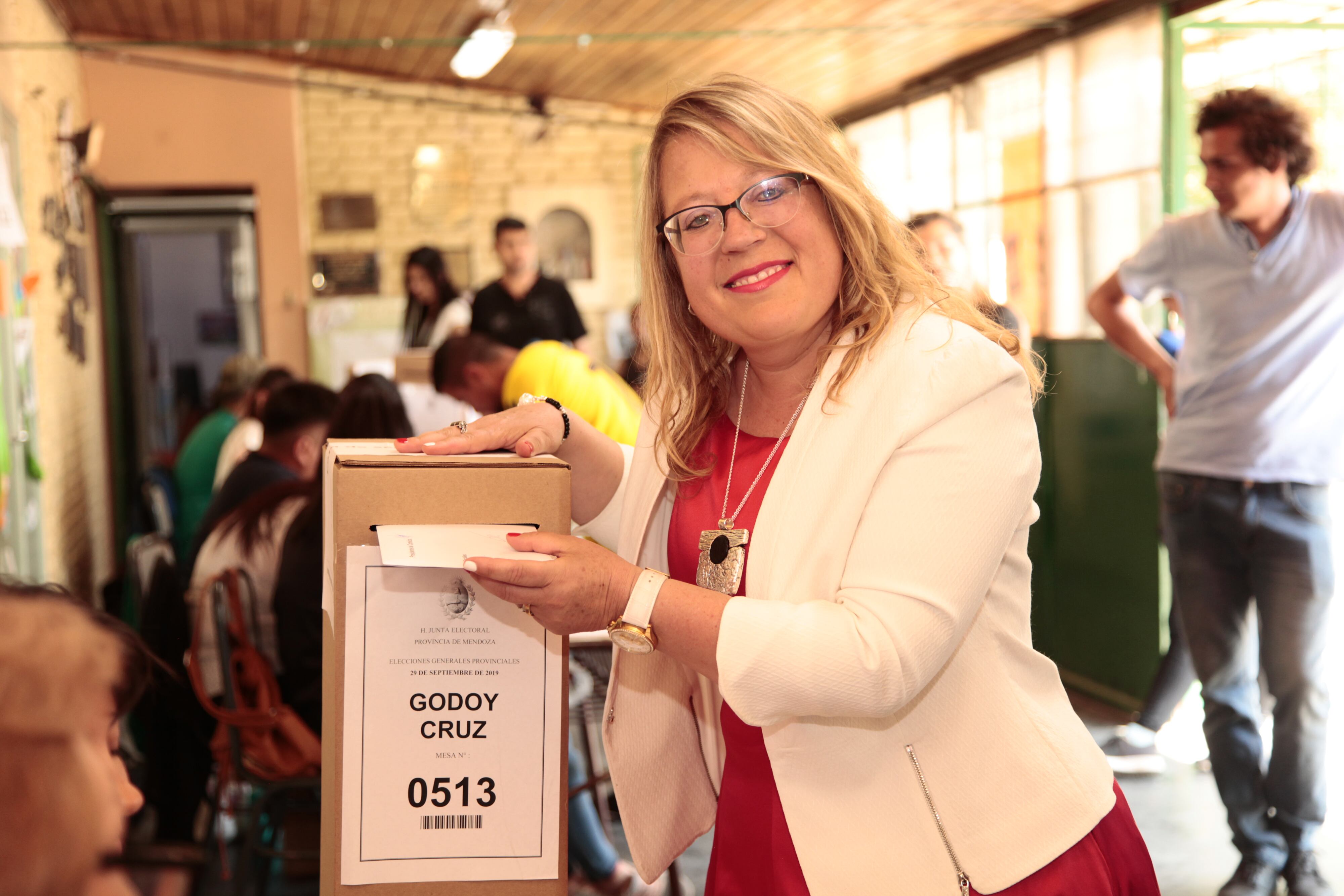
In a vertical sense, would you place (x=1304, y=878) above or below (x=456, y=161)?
below

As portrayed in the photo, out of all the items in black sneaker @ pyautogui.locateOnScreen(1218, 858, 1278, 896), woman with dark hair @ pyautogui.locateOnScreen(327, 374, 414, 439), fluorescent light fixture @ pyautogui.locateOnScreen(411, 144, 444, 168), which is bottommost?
black sneaker @ pyautogui.locateOnScreen(1218, 858, 1278, 896)

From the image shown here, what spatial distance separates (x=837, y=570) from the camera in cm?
113

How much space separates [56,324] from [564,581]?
495 centimetres

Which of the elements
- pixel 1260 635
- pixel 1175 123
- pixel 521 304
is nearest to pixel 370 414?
pixel 1260 635

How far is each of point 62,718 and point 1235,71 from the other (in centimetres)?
425

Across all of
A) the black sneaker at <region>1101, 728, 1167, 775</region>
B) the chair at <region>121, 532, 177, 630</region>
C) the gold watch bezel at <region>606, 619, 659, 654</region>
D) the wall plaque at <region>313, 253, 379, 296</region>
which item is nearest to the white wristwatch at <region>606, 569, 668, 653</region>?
the gold watch bezel at <region>606, 619, 659, 654</region>

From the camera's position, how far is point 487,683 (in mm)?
1188

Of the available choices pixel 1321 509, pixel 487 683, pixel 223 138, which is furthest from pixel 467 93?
pixel 487 683

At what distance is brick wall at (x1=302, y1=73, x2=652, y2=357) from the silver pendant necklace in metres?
7.02

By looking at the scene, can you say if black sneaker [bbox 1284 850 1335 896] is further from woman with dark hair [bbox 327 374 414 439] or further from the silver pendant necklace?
woman with dark hair [bbox 327 374 414 439]

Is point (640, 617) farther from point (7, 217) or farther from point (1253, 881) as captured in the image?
point (1253, 881)

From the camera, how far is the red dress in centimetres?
119

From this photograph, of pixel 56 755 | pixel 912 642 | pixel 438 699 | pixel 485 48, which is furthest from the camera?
pixel 485 48

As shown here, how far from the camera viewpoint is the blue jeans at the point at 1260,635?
110 inches
